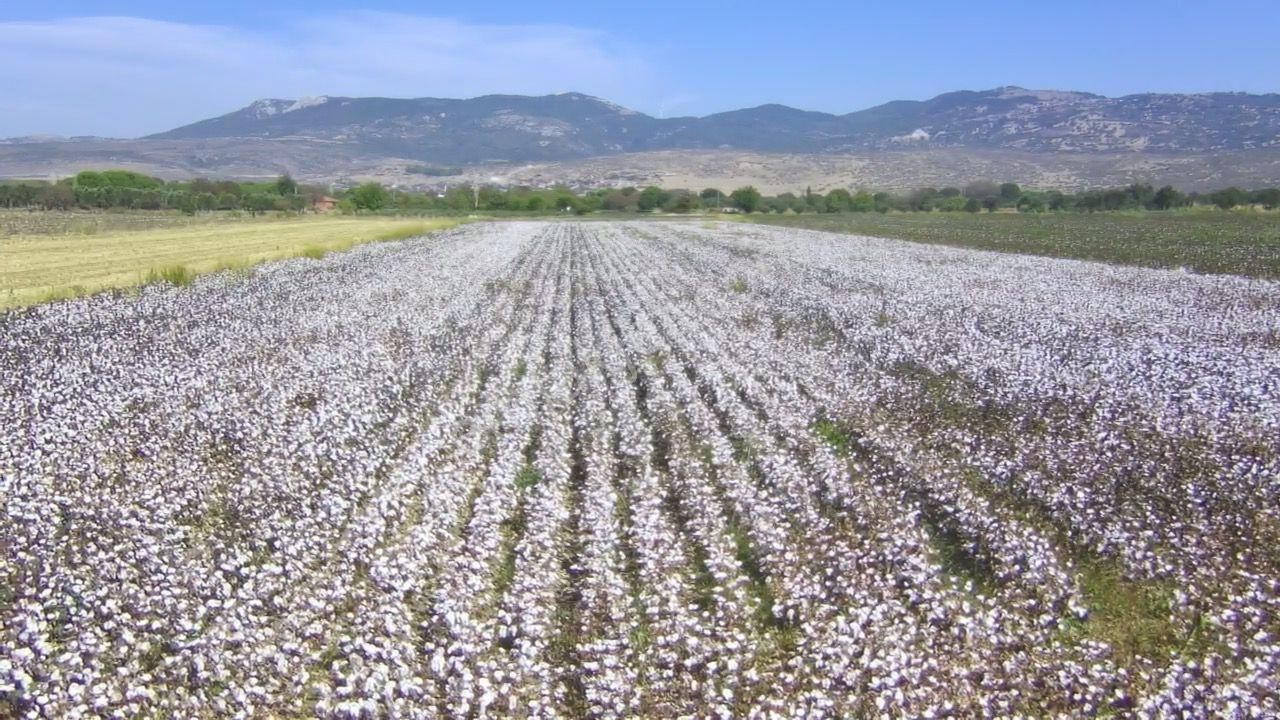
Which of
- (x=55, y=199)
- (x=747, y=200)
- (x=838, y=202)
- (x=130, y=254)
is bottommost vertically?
(x=130, y=254)

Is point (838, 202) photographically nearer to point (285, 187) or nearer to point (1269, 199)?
point (1269, 199)

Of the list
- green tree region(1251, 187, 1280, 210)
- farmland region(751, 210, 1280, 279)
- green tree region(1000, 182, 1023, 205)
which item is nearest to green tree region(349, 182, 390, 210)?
farmland region(751, 210, 1280, 279)

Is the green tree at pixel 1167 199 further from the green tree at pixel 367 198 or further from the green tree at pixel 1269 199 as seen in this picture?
the green tree at pixel 367 198

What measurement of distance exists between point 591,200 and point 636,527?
144899 mm

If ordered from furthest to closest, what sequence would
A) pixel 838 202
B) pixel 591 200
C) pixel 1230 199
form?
pixel 591 200 < pixel 838 202 < pixel 1230 199

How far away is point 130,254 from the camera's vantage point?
3762 centimetres

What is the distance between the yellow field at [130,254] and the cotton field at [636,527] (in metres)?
10.2

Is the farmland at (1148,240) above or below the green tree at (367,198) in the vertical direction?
below

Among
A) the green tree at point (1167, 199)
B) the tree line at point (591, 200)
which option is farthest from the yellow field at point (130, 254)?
the green tree at point (1167, 199)

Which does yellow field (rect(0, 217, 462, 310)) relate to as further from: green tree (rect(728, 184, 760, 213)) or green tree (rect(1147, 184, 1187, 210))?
green tree (rect(728, 184, 760, 213))

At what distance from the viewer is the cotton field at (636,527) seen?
19.0 ft

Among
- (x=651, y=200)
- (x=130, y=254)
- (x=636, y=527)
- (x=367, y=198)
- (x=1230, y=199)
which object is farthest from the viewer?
(x=651, y=200)

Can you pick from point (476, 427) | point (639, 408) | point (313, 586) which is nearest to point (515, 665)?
point (313, 586)

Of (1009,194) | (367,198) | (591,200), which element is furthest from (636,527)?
(591,200)
